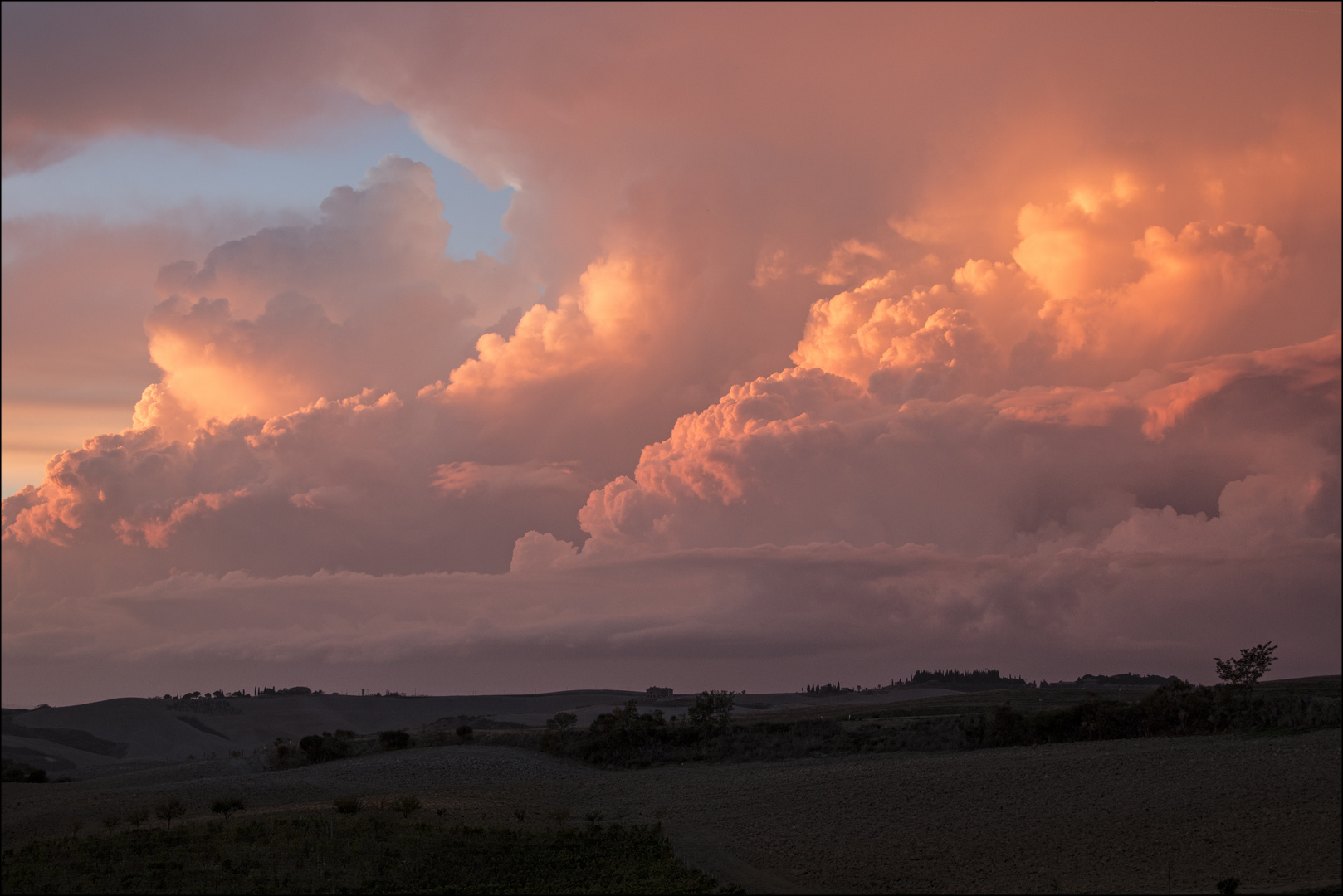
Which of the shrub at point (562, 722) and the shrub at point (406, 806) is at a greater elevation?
the shrub at point (562, 722)

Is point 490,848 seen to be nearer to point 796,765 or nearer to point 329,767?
point 796,765

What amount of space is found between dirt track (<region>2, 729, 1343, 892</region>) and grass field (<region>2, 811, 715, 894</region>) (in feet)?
12.1

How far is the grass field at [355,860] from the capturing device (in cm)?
4100

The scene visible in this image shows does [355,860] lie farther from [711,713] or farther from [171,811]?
[711,713]

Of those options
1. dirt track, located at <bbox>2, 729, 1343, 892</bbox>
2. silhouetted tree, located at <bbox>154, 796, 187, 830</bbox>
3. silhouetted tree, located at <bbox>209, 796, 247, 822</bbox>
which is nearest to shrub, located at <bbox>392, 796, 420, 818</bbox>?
dirt track, located at <bbox>2, 729, 1343, 892</bbox>

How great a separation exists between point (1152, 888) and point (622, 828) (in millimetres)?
22941

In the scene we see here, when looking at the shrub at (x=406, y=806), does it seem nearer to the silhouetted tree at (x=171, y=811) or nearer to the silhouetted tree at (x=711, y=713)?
the silhouetted tree at (x=171, y=811)

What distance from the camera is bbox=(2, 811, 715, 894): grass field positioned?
41000 mm

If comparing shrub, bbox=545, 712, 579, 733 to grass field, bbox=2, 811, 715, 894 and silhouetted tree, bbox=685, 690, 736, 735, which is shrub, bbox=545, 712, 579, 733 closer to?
silhouetted tree, bbox=685, 690, 736, 735

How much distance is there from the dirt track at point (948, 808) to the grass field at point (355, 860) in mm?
3673

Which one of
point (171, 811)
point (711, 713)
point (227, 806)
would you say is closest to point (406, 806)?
point (227, 806)

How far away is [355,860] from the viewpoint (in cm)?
4378

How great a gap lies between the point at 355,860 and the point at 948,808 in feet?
90.5

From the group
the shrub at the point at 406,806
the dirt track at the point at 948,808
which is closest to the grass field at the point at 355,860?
the shrub at the point at 406,806
